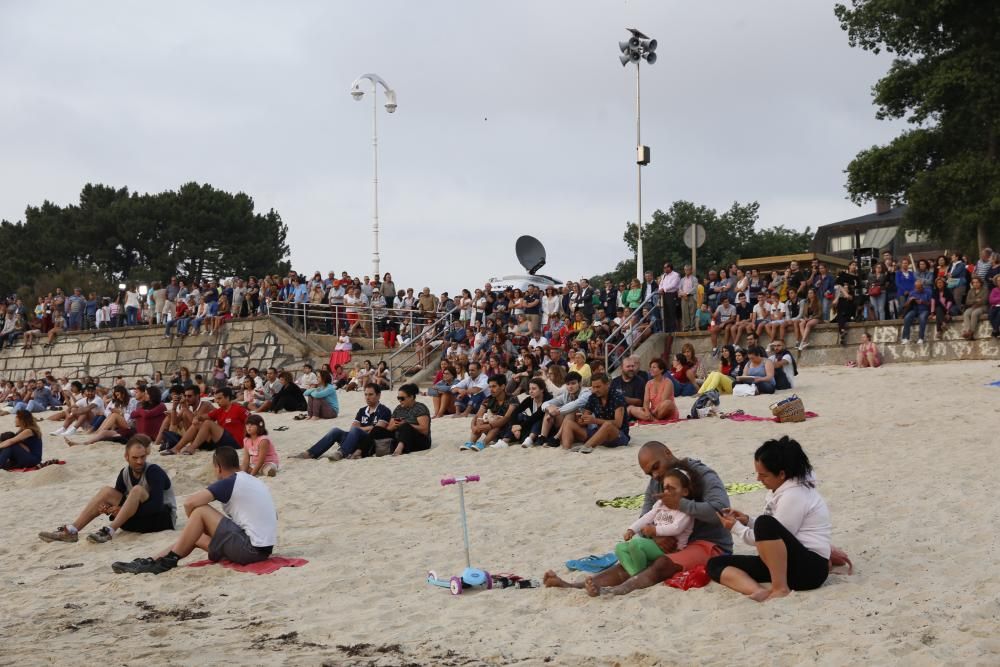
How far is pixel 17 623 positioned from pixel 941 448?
8694mm

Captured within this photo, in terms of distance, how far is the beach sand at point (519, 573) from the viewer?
573 cm

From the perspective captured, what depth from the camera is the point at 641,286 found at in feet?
73.0

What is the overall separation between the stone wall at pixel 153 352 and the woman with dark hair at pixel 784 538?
68.2 ft

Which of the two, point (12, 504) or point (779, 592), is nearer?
point (779, 592)

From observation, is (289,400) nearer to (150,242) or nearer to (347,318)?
(347,318)

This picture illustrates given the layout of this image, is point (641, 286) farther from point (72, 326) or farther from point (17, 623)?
point (72, 326)

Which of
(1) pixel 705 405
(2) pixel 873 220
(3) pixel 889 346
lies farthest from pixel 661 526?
(2) pixel 873 220

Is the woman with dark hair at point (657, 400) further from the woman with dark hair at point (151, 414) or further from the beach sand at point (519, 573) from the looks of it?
the woman with dark hair at point (151, 414)

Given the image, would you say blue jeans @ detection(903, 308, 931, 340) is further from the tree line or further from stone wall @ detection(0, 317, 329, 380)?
the tree line

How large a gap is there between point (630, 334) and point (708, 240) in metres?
40.6

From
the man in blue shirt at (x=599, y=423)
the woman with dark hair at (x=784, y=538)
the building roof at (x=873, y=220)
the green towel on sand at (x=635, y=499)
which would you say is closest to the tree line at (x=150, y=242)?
the building roof at (x=873, y=220)

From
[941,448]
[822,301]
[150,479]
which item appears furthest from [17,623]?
[822,301]

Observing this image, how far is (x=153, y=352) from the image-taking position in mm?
30641

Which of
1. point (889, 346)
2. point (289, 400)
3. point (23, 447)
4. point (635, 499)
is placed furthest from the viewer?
point (289, 400)
